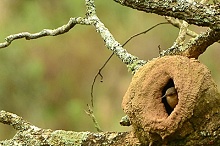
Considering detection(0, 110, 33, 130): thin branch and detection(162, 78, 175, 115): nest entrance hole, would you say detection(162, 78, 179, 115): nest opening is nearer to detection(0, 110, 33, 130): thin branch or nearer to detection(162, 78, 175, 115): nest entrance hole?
detection(162, 78, 175, 115): nest entrance hole

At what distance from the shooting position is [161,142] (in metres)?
1.13

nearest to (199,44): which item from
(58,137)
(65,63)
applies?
(58,137)

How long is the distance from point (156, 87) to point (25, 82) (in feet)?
12.7

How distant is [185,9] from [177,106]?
0.17m

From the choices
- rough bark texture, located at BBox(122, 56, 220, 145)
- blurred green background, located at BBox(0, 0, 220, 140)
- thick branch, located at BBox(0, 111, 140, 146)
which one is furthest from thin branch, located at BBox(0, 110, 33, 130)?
blurred green background, located at BBox(0, 0, 220, 140)

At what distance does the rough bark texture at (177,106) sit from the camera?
1092mm

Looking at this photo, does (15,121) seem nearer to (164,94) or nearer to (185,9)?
(164,94)

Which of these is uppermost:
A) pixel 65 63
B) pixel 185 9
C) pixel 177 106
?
pixel 65 63

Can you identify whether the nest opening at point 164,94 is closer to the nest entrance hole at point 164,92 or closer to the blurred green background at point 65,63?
the nest entrance hole at point 164,92

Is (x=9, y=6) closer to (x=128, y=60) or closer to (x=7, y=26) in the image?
(x=7, y=26)

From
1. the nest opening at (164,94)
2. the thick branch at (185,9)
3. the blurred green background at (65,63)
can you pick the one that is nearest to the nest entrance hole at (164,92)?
the nest opening at (164,94)

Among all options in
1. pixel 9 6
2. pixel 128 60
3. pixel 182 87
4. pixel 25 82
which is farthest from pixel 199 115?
pixel 9 6

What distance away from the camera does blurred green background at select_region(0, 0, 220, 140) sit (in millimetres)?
4934

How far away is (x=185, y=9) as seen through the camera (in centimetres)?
107
